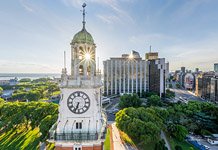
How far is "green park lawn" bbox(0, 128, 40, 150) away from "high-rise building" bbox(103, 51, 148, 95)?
78798 mm

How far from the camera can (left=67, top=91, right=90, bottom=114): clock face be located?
18.1 m

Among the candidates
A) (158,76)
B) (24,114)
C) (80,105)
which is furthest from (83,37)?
(158,76)

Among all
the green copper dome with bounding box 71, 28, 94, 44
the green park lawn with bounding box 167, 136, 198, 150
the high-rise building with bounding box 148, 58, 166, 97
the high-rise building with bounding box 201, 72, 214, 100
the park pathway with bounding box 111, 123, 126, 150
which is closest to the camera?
the green copper dome with bounding box 71, 28, 94, 44

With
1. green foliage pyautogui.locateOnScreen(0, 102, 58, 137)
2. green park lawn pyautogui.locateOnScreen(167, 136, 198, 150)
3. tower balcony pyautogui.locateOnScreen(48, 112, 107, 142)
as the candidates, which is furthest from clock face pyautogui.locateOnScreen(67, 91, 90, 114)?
green park lawn pyautogui.locateOnScreen(167, 136, 198, 150)

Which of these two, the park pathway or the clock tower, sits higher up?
the clock tower

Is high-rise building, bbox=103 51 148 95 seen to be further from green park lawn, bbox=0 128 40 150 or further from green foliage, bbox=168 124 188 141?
green park lawn, bbox=0 128 40 150

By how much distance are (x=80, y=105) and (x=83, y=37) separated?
275 inches

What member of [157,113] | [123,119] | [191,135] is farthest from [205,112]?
[123,119]

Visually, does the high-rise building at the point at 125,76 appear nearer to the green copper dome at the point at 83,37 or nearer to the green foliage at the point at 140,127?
the green foliage at the point at 140,127

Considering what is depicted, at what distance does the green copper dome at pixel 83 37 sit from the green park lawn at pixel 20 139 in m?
30.6

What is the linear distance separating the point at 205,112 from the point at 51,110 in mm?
50798

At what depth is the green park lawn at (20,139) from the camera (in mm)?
39812

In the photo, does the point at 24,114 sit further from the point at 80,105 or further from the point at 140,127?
the point at 80,105

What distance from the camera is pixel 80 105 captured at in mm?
18156
